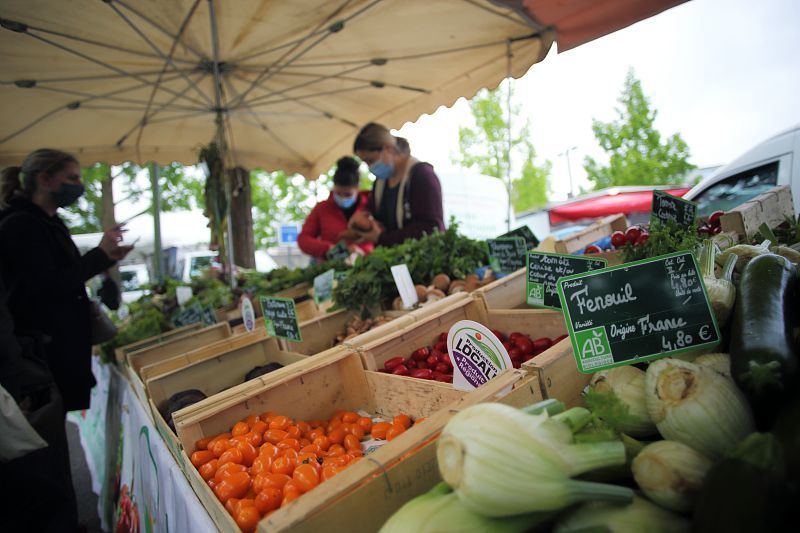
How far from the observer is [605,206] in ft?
40.2

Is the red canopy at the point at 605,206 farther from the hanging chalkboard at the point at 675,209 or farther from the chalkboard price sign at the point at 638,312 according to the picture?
the chalkboard price sign at the point at 638,312

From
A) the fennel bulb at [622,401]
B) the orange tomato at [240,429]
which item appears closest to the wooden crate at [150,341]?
the orange tomato at [240,429]

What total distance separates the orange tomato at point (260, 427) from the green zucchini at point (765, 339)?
1609 millimetres

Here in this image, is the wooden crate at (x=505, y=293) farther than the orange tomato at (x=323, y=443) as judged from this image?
Yes

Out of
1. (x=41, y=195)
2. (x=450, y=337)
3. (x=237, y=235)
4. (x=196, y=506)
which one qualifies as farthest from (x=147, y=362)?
(x=237, y=235)

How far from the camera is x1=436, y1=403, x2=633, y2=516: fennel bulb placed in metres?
0.72

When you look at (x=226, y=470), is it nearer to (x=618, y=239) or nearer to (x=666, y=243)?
(x=666, y=243)

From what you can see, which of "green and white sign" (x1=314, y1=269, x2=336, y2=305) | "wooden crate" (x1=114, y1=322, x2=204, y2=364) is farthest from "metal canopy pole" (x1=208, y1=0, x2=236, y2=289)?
"green and white sign" (x1=314, y1=269, x2=336, y2=305)

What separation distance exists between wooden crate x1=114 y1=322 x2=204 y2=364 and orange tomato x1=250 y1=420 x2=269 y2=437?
7.44 feet

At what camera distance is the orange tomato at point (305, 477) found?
137cm

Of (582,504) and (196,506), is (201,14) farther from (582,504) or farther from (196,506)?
(582,504)

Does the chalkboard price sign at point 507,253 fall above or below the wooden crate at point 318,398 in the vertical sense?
above

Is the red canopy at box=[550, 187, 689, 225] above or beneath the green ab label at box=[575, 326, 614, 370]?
above

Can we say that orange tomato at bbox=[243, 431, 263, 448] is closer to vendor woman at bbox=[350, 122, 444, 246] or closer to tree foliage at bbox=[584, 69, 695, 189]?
vendor woman at bbox=[350, 122, 444, 246]
